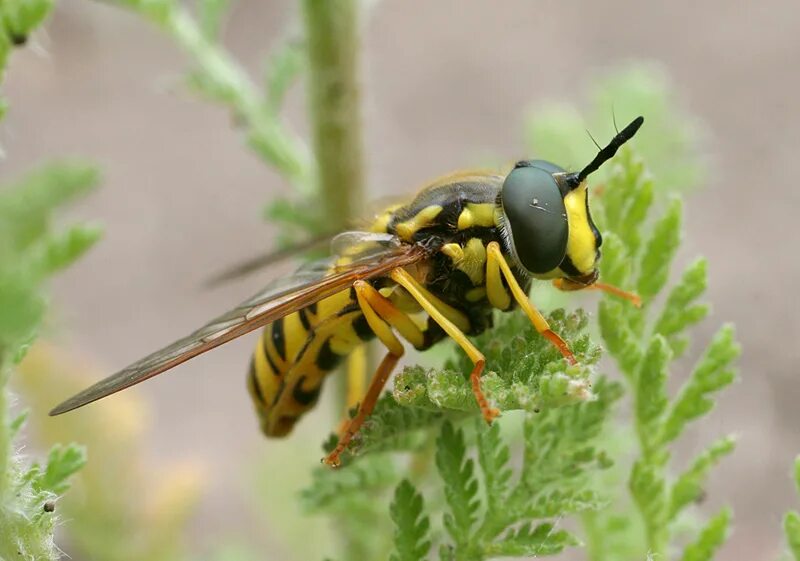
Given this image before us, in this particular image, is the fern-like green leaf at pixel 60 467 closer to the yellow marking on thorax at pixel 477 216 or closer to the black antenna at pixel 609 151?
the yellow marking on thorax at pixel 477 216

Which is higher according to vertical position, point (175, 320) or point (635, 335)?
point (175, 320)

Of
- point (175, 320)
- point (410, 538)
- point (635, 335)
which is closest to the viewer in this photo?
point (410, 538)

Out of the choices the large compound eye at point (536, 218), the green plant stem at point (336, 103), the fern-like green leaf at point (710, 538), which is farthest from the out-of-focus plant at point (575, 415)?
the green plant stem at point (336, 103)

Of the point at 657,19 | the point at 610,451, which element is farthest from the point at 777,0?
the point at 610,451

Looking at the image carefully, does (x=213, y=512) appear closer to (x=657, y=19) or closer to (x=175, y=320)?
(x=175, y=320)

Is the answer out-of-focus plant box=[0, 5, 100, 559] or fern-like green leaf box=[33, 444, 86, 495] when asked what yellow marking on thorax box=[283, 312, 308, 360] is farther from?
fern-like green leaf box=[33, 444, 86, 495]

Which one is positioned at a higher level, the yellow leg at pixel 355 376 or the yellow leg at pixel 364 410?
the yellow leg at pixel 355 376

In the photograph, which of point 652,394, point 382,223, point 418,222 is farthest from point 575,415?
point 382,223
